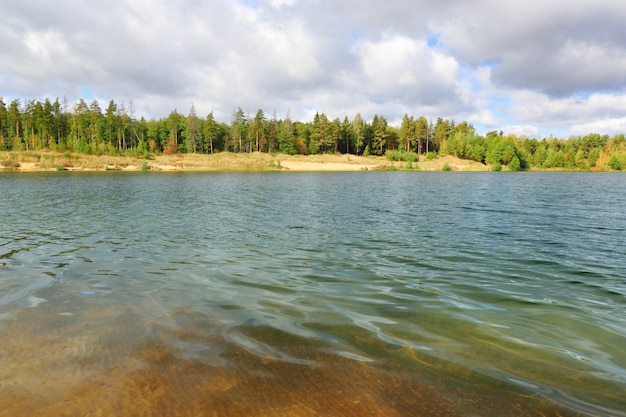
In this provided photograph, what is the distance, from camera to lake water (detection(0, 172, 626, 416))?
4852mm

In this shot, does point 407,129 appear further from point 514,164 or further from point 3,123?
point 3,123

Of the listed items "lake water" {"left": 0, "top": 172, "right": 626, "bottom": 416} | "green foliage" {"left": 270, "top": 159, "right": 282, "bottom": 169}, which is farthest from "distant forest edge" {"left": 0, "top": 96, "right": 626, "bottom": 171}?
"lake water" {"left": 0, "top": 172, "right": 626, "bottom": 416}

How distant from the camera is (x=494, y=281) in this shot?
10844mm

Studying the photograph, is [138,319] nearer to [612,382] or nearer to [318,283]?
[318,283]

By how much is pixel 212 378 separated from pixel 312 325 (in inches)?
104

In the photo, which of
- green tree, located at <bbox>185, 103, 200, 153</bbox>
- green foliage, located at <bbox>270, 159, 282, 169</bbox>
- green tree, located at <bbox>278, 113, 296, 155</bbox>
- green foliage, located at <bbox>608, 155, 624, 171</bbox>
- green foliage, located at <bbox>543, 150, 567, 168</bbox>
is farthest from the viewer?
green foliage, located at <bbox>543, 150, 567, 168</bbox>

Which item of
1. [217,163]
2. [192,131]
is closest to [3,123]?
[192,131]

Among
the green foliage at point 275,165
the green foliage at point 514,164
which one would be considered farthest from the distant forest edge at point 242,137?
the green foliage at point 275,165

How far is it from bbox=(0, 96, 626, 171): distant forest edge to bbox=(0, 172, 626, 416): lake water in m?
117

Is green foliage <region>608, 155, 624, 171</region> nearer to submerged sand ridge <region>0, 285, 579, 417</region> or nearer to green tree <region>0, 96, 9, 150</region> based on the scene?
submerged sand ridge <region>0, 285, 579, 417</region>

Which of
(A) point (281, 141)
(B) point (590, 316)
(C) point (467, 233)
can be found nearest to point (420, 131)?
(A) point (281, 141)

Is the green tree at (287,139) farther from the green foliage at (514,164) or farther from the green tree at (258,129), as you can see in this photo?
the green foliage at (514,164)

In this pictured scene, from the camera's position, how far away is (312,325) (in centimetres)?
743

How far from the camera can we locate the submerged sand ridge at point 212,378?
456 centimetres
